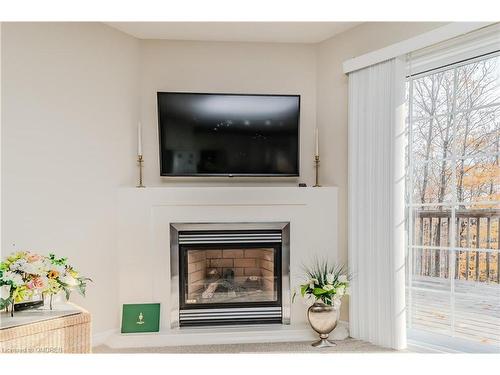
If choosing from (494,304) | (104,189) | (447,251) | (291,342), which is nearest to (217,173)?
(104,189)

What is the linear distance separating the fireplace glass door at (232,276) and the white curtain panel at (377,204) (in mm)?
658

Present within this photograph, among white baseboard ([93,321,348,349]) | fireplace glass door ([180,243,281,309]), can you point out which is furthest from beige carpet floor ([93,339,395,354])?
fireplace glass door ([180,243,281,309])

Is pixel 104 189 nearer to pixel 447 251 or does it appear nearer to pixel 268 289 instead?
pixel 268 289

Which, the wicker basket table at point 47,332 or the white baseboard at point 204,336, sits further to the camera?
the white baseboard at point 204,336

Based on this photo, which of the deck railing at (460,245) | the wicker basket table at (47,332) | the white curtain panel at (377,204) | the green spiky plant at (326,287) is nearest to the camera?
the wicker basket table at (47,332)

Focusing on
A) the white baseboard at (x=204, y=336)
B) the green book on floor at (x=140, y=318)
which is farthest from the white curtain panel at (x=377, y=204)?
the green book on floor at (x=140, y=318)

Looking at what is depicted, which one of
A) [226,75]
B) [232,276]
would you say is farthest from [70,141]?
→ [232,276]

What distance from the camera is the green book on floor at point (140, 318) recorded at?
3.46m

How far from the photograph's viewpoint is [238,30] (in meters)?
3.62

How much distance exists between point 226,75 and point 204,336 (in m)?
2.15

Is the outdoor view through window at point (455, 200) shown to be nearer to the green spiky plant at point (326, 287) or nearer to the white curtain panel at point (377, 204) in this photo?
the white curtain panel at point (377, 204)

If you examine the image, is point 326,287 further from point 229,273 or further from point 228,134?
point 228,134

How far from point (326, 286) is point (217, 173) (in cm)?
124
